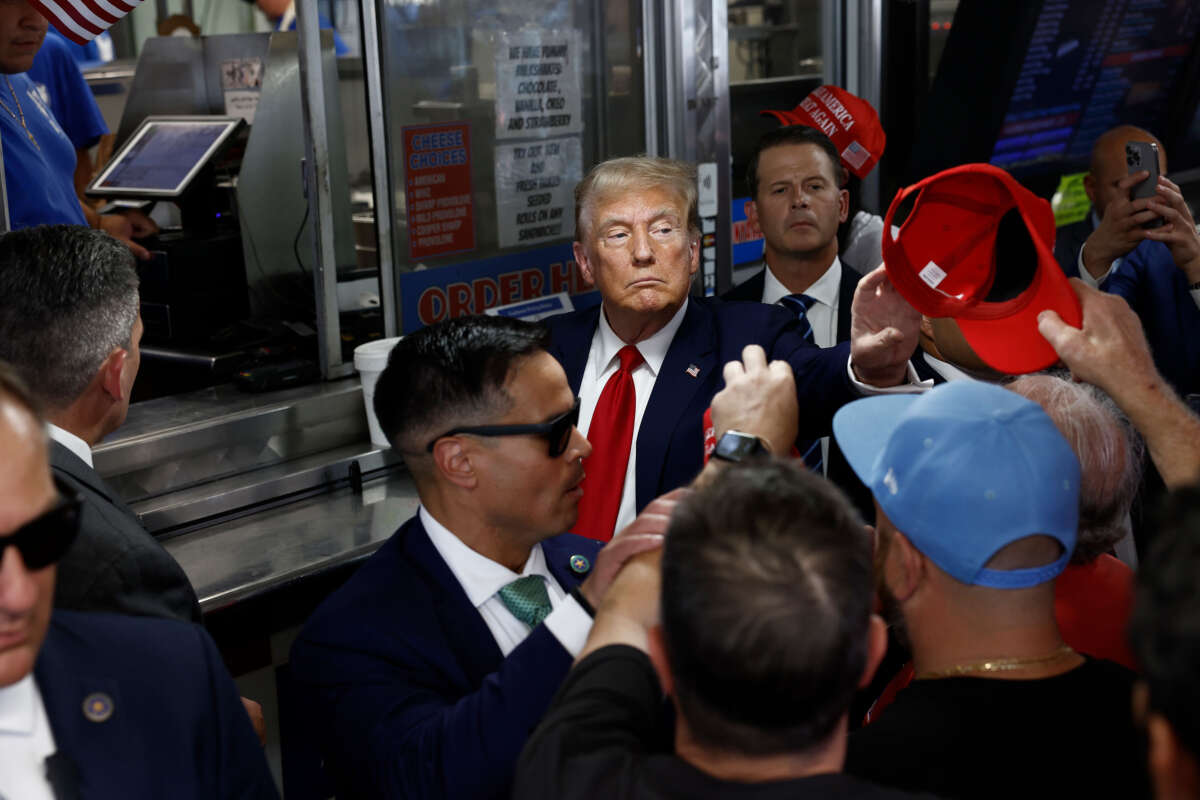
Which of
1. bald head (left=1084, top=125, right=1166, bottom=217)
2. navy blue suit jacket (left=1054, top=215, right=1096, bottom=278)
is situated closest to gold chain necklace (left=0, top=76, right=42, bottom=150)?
bald head (left=1084, top=125, right=1166, bottom=217)

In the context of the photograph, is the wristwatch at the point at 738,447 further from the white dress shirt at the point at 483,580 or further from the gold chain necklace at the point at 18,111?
the gold chain necklace at the point at 18,111

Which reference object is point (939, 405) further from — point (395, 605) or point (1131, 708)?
point (395, 605)

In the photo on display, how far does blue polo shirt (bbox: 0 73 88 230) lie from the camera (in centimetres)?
334

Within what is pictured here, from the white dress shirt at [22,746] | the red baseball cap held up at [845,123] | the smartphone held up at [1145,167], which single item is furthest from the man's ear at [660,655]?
the red baseball cap held up at [845,123]

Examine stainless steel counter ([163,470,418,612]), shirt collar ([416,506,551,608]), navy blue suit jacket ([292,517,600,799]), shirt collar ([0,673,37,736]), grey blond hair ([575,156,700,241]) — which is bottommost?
stainless steel counter ([163,470,418,612])

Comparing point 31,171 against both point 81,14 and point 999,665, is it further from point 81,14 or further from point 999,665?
point 999,665

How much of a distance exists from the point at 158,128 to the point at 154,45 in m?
0.61

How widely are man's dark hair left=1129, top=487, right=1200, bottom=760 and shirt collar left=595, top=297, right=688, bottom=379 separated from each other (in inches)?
68.5

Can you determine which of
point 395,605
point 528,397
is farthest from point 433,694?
point 528,397

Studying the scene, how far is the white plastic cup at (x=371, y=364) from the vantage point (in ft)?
11.0

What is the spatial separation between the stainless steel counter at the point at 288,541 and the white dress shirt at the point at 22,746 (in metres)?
1.35

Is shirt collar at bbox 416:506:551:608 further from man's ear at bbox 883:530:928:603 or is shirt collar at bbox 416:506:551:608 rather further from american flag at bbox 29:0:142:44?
american flag at bbox 29:0:142:44

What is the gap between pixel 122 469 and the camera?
10.2ft

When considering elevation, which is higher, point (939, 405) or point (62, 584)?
point (939, 405)
